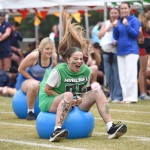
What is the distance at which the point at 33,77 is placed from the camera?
11.6 metres

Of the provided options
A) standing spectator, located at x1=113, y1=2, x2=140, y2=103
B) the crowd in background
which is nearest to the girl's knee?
the crowd in background

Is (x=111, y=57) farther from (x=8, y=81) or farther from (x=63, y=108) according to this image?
(x=63, y=108)

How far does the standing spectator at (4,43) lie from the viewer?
59.5ft

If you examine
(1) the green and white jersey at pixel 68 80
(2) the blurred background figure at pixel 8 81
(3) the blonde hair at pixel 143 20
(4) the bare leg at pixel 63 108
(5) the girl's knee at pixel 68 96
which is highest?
(3) the blonde hair at pixel 143 20

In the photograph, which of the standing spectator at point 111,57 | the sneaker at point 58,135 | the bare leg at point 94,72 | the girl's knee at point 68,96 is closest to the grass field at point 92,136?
the sneaker at point 58,135

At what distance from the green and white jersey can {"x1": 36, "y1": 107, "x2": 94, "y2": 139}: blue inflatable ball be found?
291 millimetres

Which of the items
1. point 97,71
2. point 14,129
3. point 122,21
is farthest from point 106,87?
point 14,129

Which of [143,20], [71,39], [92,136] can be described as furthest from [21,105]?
[143,20]

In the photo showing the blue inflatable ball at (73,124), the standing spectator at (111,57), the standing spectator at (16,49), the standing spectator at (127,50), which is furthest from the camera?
the standing spectator at (16,49)

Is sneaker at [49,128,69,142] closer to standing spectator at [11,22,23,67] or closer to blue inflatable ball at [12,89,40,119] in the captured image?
blue inflatable ball at [12,89,40,119]

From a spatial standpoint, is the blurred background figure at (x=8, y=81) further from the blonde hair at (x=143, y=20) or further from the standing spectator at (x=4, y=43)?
the blonde hair at (x=143, y=20)

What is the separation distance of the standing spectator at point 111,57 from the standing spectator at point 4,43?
4202 mm

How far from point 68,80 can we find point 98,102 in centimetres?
52

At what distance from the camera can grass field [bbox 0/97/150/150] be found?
301 inches
